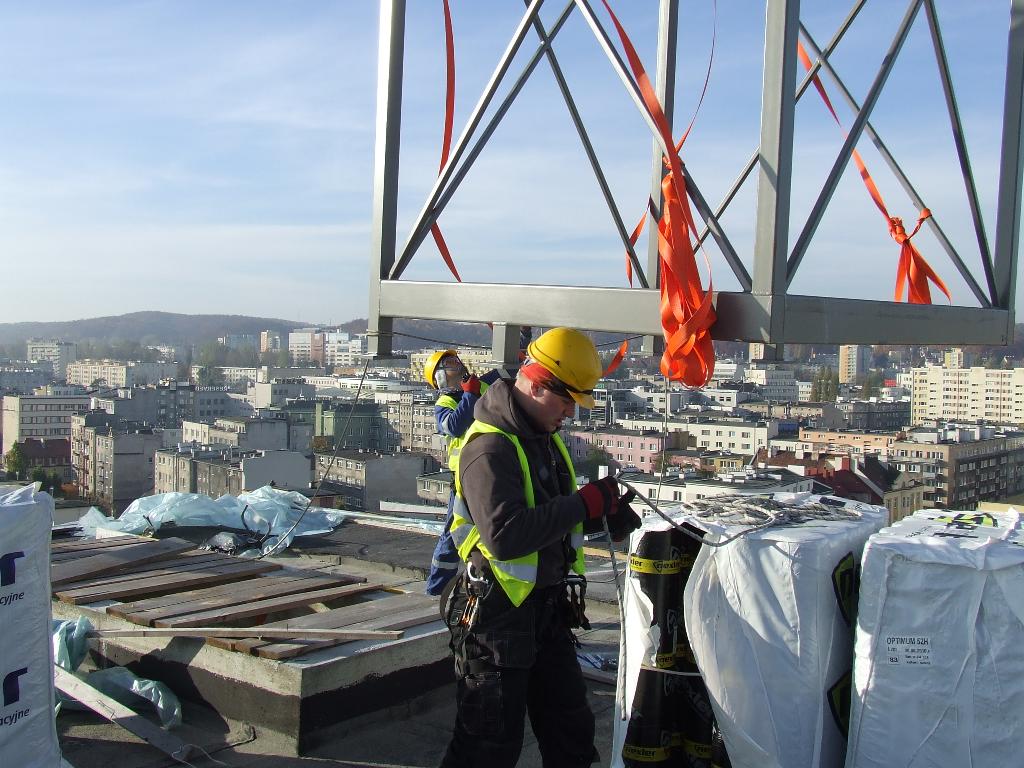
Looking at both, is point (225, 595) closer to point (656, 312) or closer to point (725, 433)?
point (656, 312)

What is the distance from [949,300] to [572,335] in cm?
239

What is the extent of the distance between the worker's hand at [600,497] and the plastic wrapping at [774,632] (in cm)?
41

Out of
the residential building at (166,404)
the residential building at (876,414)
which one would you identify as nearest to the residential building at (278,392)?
the residential building at (166,404)

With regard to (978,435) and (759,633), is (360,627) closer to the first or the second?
(759,633)

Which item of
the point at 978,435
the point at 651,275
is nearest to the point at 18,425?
the point at 978,435

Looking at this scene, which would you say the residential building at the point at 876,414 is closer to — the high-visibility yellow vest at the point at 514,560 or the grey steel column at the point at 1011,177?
the grey steel column at the point at 1011,177

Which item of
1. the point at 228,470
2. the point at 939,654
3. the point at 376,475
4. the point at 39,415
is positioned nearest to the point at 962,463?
the point at 376,475

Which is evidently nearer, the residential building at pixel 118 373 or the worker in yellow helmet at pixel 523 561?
the worker in yellow helmet at pixel 523 561

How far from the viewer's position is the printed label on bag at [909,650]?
3.17m

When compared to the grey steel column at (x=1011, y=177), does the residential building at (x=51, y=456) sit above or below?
below

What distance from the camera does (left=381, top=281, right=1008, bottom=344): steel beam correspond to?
3.11m

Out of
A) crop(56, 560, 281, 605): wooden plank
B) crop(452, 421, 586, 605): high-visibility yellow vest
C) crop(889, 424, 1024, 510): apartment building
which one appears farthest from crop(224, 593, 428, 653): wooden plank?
crop(889, 424, 1024, 510): apartment building

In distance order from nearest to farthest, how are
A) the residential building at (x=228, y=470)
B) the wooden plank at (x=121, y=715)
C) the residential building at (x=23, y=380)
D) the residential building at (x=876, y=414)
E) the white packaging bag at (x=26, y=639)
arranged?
1. the white packaging bag at (x=26, y=639)
2. the wooden plank at (x=121, y=715)
3. the residential building at (x=228, y=470)
4. the residential building at (x=876, y=414)
5. the residential building at (x=23, y=380)

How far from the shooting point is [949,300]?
187 inches
